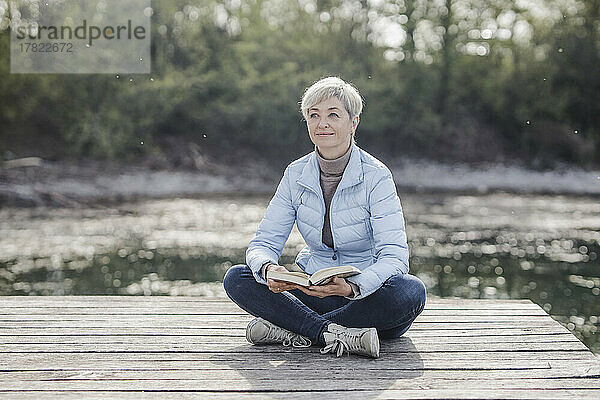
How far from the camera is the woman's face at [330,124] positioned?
6.86 ft

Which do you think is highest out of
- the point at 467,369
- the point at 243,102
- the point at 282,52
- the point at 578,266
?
the point at 282,52

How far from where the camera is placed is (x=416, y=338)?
2264 mm

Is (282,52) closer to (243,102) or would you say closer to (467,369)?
(243,102)

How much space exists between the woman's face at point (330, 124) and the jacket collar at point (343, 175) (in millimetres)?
55

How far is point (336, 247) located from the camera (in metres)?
2.18

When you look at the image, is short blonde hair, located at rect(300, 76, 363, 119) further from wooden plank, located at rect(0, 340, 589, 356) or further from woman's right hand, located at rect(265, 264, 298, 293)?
wooden plank, located at rect(0, 340, 589, 356)

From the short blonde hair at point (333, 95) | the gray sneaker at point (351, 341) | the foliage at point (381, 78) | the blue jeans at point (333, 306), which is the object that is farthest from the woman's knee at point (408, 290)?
the foliage at point (381, 78)

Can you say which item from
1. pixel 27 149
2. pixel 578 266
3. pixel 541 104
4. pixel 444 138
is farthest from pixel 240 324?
pixel 541 104

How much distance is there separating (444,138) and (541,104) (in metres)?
1.93

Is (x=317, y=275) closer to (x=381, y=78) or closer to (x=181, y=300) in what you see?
(x=181, y=300)

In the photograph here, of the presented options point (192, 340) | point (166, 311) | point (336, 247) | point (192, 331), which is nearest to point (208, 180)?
point (166, 311)

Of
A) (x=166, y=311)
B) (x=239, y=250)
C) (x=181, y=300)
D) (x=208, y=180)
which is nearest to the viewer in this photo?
(x=166, y=311)

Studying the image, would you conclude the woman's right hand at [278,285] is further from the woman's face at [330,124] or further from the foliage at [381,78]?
the foliage at [381,78]

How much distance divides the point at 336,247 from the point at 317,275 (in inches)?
11.7
